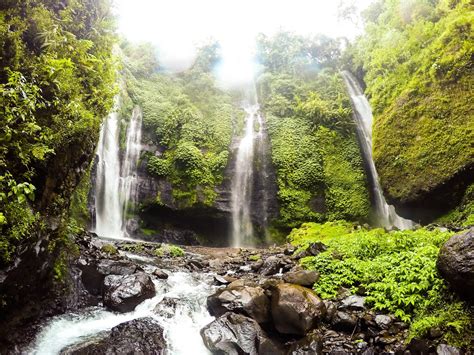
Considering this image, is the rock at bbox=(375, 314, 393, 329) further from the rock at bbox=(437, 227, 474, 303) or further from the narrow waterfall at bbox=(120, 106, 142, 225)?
the narrow waterfall at bbox=(120, 106, 142, 225)

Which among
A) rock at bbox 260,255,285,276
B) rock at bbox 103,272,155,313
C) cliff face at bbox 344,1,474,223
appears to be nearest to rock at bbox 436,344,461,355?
rock at bbox 260,255,285,276

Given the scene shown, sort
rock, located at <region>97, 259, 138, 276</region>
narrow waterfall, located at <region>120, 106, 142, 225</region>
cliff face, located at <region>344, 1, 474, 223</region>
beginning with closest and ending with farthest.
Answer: rock, located at <region>97, 259, 138, 276</region>, cliff face, located at <region>344, 1, 474, 223</region>, narrow waterfall, located at <region>120, 106, 142, 225</region>

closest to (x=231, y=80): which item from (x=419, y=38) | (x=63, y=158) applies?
(x=419, y=38)

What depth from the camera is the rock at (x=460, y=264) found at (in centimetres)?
478

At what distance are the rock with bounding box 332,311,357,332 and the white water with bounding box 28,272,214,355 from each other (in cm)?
229

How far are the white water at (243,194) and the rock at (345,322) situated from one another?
11580mm

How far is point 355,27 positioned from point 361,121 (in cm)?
1332

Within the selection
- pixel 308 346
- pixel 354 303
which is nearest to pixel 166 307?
pixel 308 346

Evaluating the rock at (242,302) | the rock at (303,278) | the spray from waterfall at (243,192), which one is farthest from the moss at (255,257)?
the spray from waterfall at (243,192)

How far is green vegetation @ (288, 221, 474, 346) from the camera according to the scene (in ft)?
15.8

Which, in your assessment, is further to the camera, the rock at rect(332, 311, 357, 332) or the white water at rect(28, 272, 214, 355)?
the rock at rect(332, 311, 357, 332)

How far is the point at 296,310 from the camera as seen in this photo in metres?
5.76

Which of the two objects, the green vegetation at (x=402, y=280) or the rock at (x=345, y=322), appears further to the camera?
the rock at (x=345, y=322)

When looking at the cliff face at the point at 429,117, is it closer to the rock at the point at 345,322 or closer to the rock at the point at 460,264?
the rock at the point at 460,264
